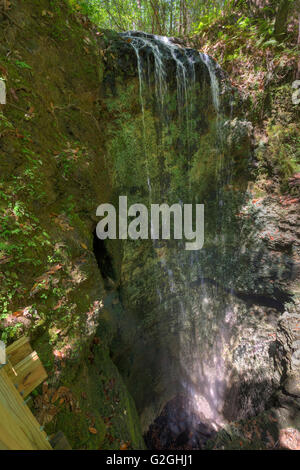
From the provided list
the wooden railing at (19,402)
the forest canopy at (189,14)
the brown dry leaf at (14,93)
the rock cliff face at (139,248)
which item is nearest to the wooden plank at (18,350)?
the wooden railing at (19,402)

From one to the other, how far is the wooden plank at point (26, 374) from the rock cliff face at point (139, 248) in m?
0.92

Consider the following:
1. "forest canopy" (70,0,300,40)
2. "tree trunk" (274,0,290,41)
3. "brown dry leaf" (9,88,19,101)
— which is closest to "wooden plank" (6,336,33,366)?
"brown dry leaf" (9,88,19,101)

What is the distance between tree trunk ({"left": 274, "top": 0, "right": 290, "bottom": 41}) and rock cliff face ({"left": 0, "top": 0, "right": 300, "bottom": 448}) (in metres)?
1.80

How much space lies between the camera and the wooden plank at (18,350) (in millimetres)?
1194

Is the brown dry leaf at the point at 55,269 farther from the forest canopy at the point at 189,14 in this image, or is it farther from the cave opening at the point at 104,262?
the forest canopy at the point at 189,14

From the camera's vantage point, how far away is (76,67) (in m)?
3.62

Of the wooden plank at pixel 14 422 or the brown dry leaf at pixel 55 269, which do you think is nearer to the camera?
the wooden plank at pixel 14 422

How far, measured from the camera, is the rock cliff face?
252 centimetres

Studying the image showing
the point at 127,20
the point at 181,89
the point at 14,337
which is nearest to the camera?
the point at 14,337

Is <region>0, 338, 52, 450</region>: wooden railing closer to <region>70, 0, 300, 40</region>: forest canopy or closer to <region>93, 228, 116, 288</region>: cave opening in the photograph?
<region>93, 228, 116, 288</region>: cave opening

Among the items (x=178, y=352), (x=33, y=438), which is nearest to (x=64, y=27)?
(x=33, y=438)

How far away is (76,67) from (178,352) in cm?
816

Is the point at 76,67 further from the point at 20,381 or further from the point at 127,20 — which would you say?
the point at 127,20

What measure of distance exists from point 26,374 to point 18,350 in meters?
0.14
